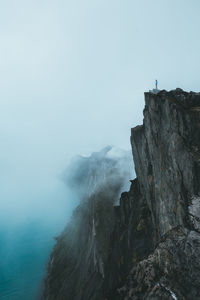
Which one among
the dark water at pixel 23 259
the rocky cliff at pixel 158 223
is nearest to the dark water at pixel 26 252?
the dark water at pixel 23 259

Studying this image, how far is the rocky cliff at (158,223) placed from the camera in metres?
14.4

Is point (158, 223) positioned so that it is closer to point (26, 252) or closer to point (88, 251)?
point (88, 251)

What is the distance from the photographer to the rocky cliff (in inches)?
566

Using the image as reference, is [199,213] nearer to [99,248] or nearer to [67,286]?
[99,248]

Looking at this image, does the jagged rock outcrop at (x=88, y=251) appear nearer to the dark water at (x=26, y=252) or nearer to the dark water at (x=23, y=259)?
the dark water at (x=23, y=259)

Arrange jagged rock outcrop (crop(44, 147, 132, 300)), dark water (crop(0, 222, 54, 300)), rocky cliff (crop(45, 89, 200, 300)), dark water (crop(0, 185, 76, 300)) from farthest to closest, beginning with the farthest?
dark water (crop(0, 185, 76, 300)) → dark water (crop(0, 222, 54, 300)) → jagged rock outcrop (crop(44, 147, 132, 300)) → rocky cliff (crop(45, 89, 200, 300))

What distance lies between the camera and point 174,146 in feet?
78.9

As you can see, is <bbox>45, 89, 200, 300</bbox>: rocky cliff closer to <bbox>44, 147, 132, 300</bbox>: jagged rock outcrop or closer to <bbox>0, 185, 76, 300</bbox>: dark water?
<bbox>44, 147, 132, 300</bbox>: jagged rock outcrop

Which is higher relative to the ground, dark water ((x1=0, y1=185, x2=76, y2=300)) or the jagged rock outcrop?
the jagged rock outcrop

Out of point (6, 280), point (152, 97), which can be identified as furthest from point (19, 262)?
point (152, 97)

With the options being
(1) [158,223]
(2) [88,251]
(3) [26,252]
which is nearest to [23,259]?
(3) [26,252]

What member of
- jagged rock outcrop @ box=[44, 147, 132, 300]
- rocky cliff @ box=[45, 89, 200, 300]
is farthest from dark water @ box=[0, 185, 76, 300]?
rocky cliff @ box=[45, 89, 200, 300]

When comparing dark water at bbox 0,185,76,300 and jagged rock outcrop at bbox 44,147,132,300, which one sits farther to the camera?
dark water at bbox 0,185,76,300

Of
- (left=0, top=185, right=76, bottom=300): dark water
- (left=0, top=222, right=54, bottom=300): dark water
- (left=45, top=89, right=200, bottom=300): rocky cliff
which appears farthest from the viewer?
(left=0, top=185, right=76, bottom=300): dark water
